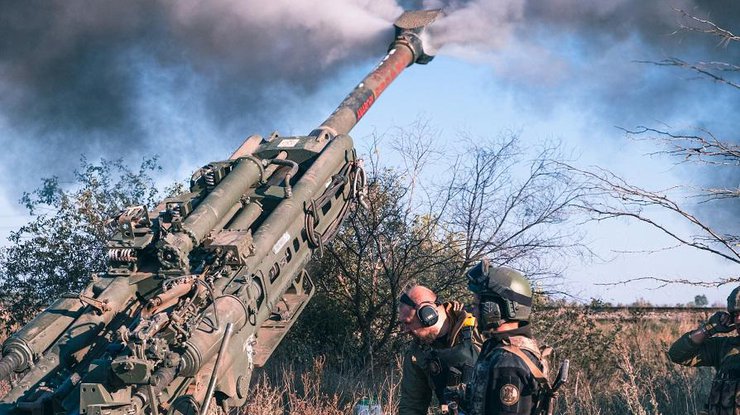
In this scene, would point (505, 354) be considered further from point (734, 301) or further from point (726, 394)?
point (734, 301)

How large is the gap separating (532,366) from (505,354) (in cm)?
14

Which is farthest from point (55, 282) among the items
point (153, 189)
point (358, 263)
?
point (358, 263)

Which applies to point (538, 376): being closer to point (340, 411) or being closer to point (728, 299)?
point (728, 299)

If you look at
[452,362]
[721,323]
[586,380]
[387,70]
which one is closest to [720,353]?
[721,323]

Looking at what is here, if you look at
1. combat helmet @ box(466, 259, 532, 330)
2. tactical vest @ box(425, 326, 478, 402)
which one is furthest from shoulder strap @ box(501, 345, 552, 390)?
tactical vest @ box(425, 326, 478, 402)

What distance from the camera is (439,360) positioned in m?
5.76

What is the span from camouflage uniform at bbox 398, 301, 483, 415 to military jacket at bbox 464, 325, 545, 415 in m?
0.99

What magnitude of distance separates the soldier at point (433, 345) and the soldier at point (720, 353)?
5.61 ft

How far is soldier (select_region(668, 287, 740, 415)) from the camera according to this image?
6.07m

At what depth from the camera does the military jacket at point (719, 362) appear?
238 inches

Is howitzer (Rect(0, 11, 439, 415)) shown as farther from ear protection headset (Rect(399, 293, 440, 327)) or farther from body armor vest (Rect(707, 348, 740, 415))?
body armor vest (Rect(707, 348, 740, 415))

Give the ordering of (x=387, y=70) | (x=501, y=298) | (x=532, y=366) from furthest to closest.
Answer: (x=387, y=70) → (x=501, y=298) → (x=532, y=366)

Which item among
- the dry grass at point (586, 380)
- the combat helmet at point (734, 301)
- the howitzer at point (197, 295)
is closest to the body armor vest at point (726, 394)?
the combat helmet at point (734, 301)

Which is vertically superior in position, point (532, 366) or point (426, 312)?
point (426, 312)
